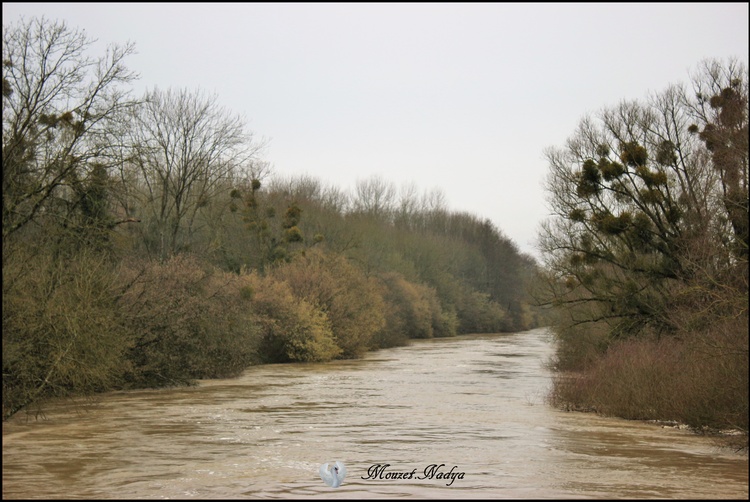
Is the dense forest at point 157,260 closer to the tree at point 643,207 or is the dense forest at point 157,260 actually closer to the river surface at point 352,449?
the river surface at point 352,449

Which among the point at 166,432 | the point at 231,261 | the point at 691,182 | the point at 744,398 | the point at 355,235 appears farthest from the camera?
the point at 355,235

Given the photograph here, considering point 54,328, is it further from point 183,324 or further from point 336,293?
point 336,293

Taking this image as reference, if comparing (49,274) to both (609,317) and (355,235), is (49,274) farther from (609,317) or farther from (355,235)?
(355,235)

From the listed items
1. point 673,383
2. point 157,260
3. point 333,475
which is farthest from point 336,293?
point 333,475

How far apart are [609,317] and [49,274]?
17940mm

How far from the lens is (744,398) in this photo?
1630 cm

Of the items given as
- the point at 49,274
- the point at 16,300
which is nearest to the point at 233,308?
the point at 49,274

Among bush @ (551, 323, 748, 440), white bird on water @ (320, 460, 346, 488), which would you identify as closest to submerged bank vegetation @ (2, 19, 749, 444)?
bush @ (551, 323, 748, 440)

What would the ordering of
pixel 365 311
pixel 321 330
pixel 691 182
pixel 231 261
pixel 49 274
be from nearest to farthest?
pixel 49 274 → pixel 691 182 → pixel 321 330 → pixel 231 261 → pixel 365 311

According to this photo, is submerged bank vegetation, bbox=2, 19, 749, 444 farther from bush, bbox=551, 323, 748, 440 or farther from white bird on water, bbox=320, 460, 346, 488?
white bird on water, bbox=320, 460, 346, 488

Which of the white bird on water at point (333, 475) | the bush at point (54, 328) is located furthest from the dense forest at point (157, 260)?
the white bird on water at point (333, 475)

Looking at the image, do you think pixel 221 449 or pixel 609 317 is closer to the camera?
pixel 221 449

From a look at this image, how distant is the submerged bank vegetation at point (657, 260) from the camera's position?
1873 centimetres

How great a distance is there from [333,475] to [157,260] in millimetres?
22240
